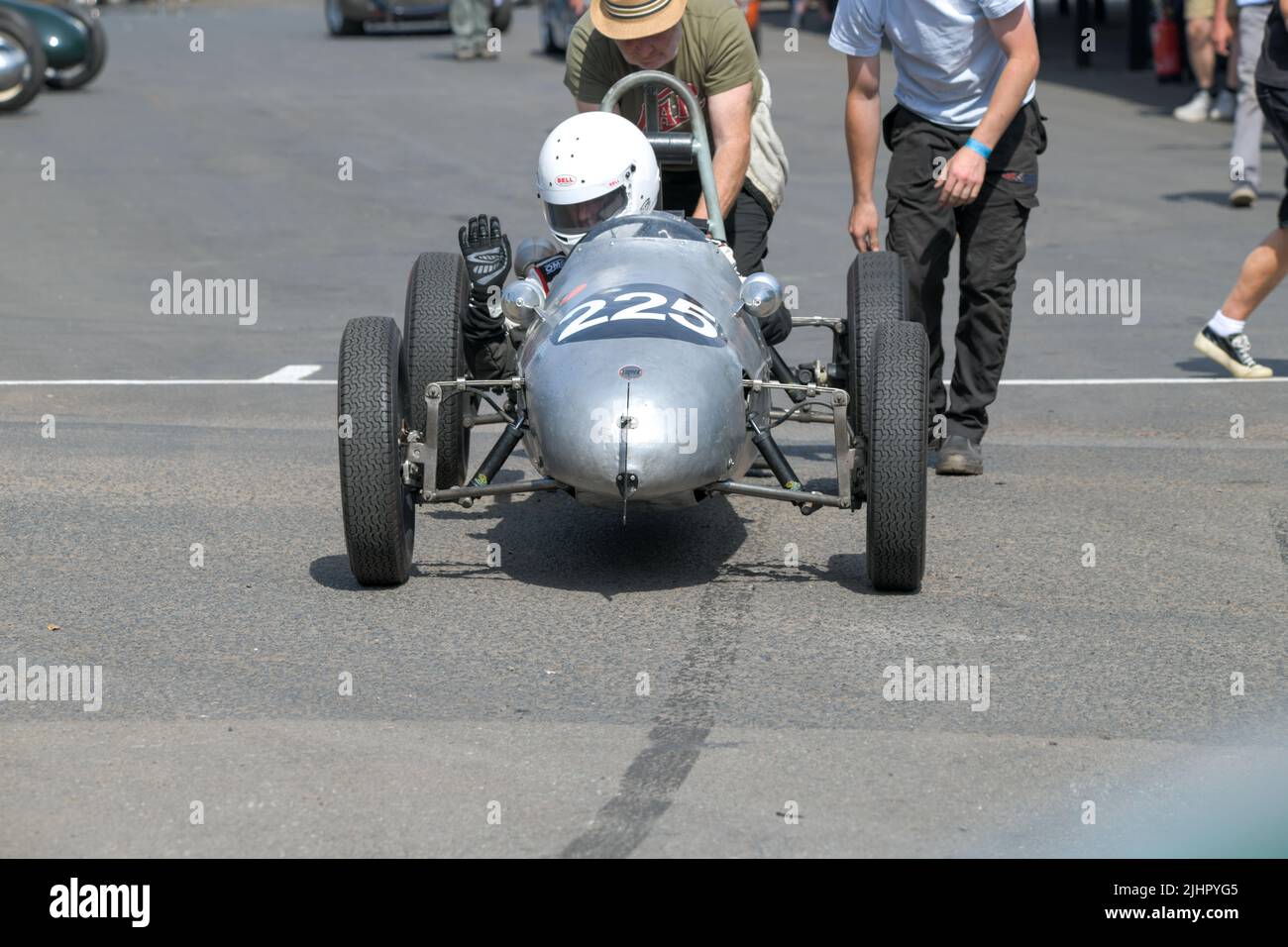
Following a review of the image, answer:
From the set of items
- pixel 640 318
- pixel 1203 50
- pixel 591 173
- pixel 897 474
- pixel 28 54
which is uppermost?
pixel 591 173

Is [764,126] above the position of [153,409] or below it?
above

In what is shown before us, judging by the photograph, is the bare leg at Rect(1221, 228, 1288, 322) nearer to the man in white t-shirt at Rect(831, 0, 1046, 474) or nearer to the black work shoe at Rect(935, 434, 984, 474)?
the man in white t-shirt at Rect(831, 0, 1046, 474)

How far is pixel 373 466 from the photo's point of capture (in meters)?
5.94

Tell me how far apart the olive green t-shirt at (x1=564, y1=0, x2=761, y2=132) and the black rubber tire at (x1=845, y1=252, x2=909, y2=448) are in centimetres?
89

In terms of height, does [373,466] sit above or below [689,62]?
below

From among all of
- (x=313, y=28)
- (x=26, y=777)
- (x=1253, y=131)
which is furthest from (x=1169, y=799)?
(x=313, y=28)

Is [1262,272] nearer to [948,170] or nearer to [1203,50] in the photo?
[948,170]

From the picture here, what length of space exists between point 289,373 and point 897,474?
16.5ft

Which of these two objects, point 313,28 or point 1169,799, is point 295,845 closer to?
point 1169,799

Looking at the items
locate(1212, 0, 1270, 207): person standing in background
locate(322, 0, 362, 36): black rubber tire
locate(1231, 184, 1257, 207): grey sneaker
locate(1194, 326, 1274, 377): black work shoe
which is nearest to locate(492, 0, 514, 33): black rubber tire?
locate(322, 0, 362, 36): black rubber tire

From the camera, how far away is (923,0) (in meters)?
7.52

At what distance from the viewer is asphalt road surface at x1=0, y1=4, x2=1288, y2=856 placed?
4.36 m

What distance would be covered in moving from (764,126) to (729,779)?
4254 millimetres

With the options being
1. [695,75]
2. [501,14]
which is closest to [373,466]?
[695,75]
